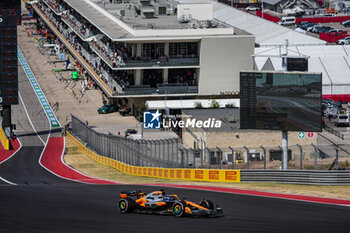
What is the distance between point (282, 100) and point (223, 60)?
3647cm

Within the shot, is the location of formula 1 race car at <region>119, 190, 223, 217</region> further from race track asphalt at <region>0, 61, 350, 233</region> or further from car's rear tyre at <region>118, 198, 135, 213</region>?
race track asphalt at <region>0, 61, 350, 233</region>

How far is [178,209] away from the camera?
27.2 meters

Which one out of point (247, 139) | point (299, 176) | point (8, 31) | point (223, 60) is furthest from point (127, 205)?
point (223, 60)

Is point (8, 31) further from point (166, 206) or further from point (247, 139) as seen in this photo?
point (166, 206)

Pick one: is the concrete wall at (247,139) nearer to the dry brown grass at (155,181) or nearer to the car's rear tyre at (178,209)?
the dry brown grass at (155,181)

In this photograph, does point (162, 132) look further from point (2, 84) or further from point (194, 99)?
point (2, 84)

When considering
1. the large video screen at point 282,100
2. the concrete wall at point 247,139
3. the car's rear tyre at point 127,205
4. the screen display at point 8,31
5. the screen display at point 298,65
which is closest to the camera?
the car's rear tyre at point 127,205

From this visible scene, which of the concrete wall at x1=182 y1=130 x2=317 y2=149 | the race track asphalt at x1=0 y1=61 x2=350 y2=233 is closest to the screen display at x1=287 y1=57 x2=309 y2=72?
the race track asphalt at x1=0 y1=61 x2=350 y2=233

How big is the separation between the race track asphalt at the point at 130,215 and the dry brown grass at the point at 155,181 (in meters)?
3.09

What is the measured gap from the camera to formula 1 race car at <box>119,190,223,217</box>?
27.1 meters

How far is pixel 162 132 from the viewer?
6700 centimetres

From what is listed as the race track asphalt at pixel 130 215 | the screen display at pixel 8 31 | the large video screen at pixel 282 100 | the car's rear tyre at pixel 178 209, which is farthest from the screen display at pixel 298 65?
the screen display at pixel 8 31

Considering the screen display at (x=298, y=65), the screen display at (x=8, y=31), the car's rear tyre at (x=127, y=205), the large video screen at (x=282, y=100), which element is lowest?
the car's rear tyre at (x=127, y=205)

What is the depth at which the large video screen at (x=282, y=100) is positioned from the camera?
126ft
